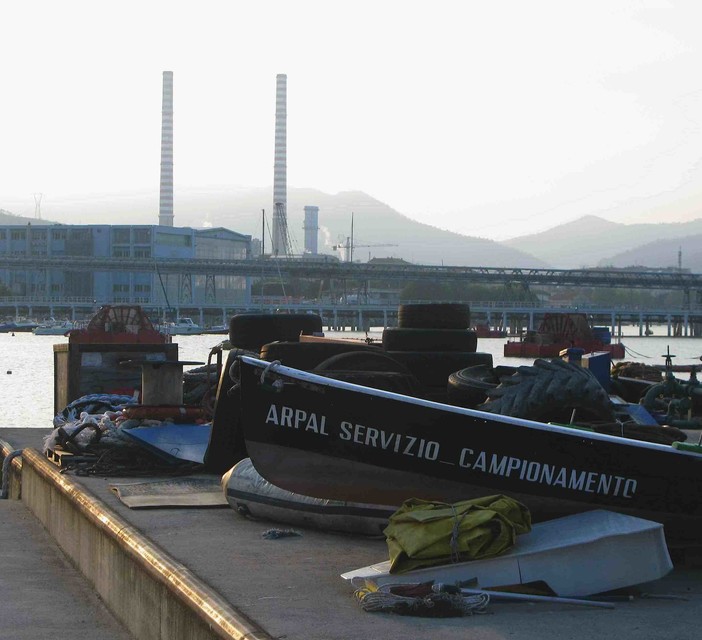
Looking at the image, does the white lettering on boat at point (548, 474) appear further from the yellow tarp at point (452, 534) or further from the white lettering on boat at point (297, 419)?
the white lettering on boat at point (297, 419)

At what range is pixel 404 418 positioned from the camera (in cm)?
734

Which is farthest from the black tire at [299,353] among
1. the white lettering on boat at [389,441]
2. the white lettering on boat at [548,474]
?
the white lettering on boat at [548,474]

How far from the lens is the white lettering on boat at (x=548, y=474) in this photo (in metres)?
7.00

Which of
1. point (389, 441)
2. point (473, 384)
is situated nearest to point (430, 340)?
point (473, 384)

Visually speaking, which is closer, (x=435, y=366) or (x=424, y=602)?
(x=424, y=602)

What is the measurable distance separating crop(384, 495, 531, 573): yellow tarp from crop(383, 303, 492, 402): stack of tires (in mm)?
5987

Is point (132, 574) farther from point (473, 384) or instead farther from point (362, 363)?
point (473, 384)

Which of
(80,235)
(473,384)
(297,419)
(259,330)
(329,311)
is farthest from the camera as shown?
(80,235)

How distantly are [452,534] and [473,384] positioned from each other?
446 centimetres

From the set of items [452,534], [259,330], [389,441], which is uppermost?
[259,330]

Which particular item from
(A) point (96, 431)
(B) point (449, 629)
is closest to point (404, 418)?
(B) point (449, 629)

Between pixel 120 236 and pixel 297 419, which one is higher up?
pixel 120 236

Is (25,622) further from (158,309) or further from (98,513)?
Answer: (158,309)

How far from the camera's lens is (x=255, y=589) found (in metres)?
6.13
